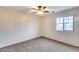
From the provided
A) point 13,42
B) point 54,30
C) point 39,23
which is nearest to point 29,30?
point 39,23

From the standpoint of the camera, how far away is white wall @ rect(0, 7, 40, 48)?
4.25ft

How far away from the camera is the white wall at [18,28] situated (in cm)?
130

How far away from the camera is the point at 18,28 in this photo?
133cm

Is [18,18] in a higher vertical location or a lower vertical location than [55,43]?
higher

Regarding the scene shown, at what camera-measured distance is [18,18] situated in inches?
54.4

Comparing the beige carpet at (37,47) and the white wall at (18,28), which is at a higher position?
the white wall at (18,28)

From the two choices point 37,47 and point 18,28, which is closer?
point 18,28

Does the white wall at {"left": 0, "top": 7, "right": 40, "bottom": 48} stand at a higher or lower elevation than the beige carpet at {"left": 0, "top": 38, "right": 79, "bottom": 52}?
higher

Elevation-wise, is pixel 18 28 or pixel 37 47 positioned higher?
pixel 18 28
